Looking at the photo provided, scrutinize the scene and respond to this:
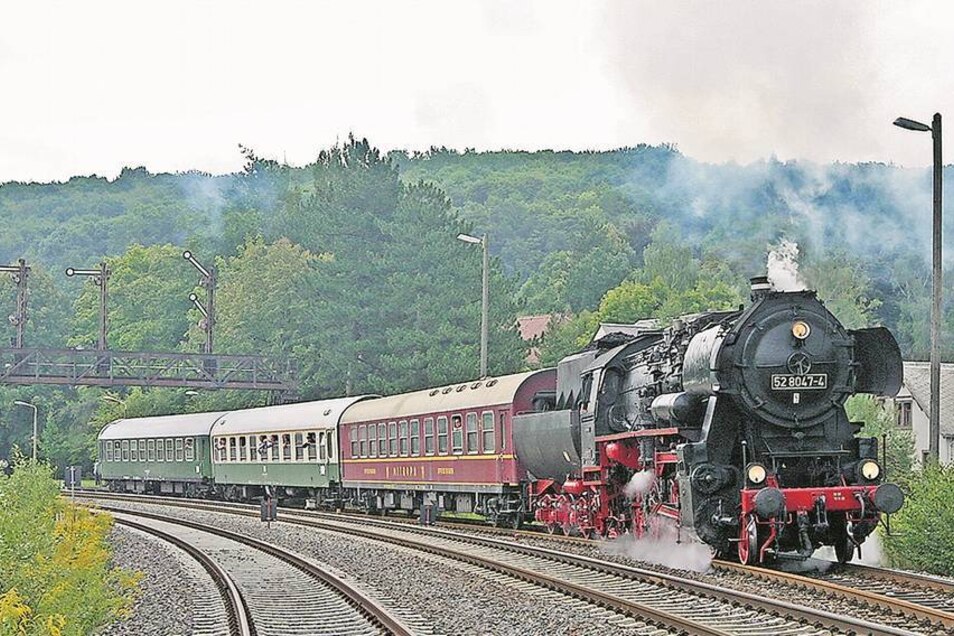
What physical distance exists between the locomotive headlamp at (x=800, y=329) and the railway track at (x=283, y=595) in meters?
5.82

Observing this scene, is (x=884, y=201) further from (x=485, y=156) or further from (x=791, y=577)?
(x=485, y=156)

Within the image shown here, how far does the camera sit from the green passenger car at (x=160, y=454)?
Result: 49.1m

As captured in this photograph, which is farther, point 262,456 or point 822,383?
point 262,456

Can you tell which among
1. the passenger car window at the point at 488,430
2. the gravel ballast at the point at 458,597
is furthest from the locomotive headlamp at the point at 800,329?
the passenger car window at the point at 488,430

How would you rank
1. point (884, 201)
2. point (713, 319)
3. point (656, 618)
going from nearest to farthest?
point (656, 618) → point (713, 319) → point (884, 201)

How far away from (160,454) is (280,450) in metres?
13.6

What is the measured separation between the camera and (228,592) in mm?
16797

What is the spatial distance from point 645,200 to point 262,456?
96.2 meters

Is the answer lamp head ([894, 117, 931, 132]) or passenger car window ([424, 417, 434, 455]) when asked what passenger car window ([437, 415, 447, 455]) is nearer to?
passenger car window ([424, 417, 434, 455])

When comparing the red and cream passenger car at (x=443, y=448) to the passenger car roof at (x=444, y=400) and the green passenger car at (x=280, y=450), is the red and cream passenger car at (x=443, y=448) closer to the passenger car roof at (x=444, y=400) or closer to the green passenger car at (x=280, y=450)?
the passenger car roof at (x=444, y=400)

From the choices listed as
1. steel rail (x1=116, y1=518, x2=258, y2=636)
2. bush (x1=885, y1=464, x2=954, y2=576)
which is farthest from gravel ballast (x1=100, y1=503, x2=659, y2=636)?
bush (x1=885, y1=464, x2=954, y2=576)

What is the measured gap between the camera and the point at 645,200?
134375 mm

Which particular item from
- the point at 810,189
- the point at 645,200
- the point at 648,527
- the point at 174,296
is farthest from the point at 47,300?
the point at 648,527

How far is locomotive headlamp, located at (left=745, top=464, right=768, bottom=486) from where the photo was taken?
1584cm
